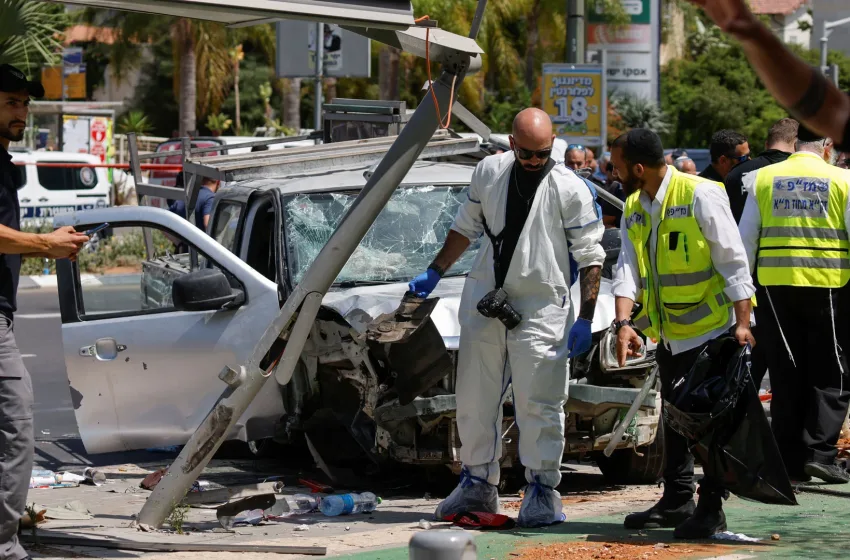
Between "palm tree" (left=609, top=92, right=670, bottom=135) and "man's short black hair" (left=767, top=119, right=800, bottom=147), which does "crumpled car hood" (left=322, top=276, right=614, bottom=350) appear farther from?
"palm tree" (left=609, top=92, right=670, bottom=135)

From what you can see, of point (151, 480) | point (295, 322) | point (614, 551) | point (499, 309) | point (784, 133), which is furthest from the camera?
point (784, 133)

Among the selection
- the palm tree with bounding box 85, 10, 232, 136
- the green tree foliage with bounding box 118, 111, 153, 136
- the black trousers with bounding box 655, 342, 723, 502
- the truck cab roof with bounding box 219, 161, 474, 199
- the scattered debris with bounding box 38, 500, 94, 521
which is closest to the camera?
the black trousers with bounding box 655, 342, 723, 502

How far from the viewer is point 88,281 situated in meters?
20.5

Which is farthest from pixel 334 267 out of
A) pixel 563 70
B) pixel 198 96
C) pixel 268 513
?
pixel 198 96

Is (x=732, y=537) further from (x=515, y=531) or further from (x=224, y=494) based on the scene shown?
(x=224, y=494)

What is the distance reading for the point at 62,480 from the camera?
7.89 metres

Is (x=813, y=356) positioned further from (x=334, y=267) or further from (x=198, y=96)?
(x=198, y=96)

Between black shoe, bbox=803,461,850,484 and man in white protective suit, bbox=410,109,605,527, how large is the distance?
1681mm

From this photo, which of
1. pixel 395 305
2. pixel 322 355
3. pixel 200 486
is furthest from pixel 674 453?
pixel 200 486

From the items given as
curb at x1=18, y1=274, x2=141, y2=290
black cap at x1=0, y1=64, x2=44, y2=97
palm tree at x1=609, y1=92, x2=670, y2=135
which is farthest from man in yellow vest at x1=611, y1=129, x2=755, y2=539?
palm tree at x1=609, y1=92, x2=670, y2=135

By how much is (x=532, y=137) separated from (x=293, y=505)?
227 centimetres

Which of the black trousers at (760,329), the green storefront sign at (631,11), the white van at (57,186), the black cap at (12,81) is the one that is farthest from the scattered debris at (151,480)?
the green storefront sign at (631,11)

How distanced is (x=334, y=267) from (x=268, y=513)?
1362 millimetres

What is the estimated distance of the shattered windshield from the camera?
25.6 ft
